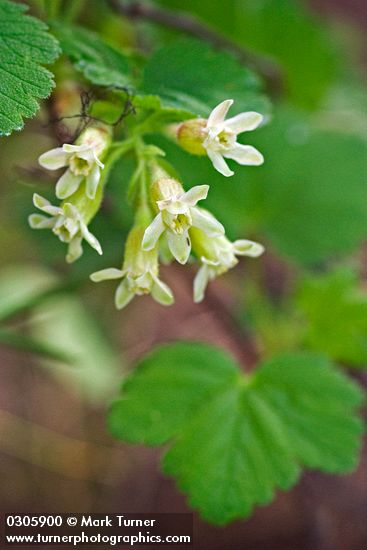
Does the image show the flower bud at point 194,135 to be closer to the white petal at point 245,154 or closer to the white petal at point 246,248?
the white petal at point 245,154

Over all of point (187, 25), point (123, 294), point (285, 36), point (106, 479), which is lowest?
Result: point (106, 479)

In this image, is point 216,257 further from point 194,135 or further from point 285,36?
point 285,36

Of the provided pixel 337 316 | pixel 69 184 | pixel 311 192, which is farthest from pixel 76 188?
pixel 311 192

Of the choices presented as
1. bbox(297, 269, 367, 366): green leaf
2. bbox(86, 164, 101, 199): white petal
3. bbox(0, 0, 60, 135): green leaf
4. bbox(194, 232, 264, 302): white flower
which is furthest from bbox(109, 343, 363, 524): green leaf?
bbox(0, 0, 60, 135): green leaf

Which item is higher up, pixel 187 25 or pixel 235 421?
pixel 187 25

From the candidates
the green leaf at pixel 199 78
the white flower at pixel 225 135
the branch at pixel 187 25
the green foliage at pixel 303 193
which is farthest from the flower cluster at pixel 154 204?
the green foliage at pixel 303 193

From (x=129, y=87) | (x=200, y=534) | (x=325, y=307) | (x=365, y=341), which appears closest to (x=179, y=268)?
(x=325, y=307)
